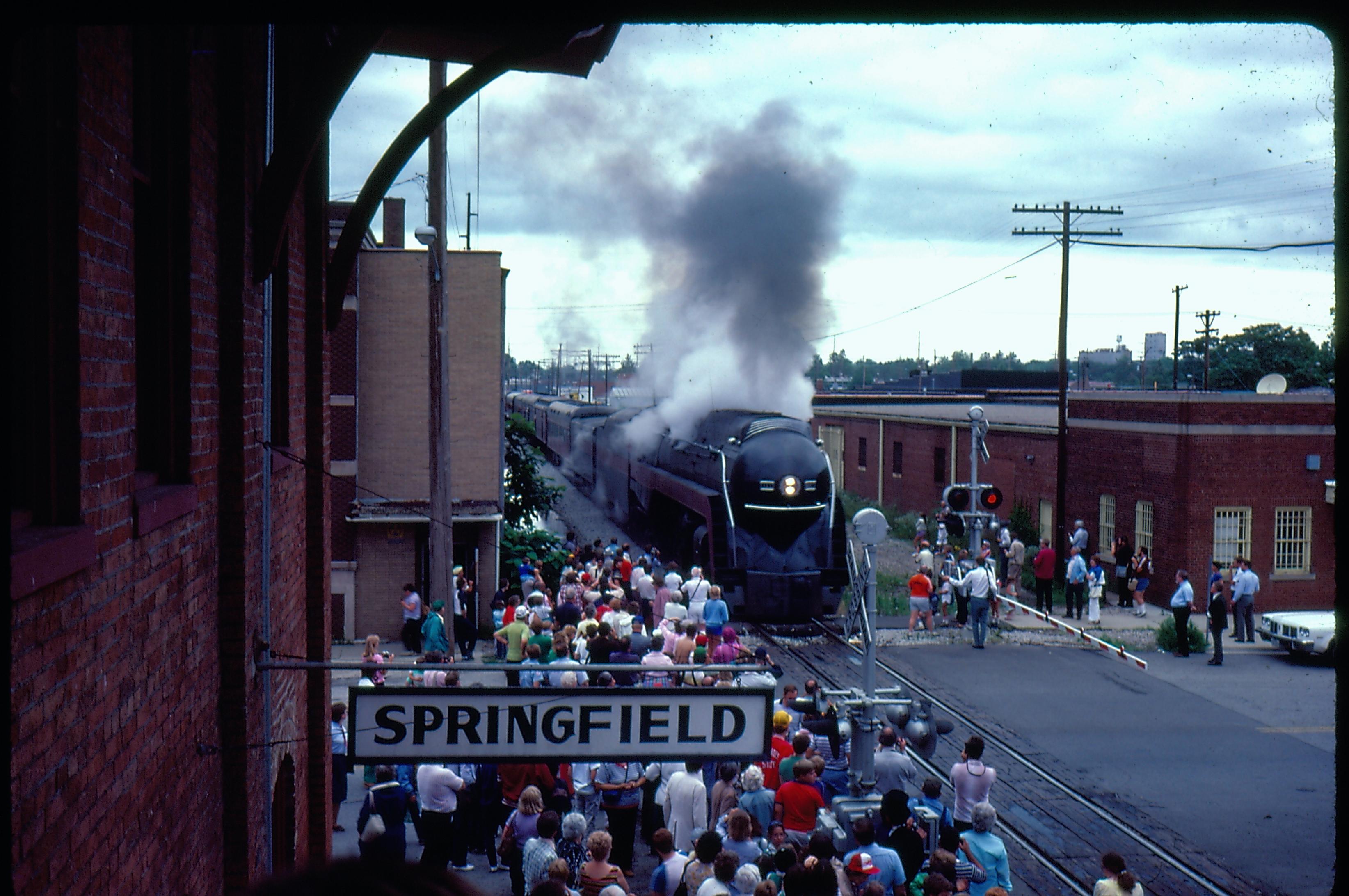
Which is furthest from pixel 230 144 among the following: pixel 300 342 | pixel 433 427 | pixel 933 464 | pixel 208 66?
pixel 933 464

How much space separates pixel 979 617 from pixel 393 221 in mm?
15659

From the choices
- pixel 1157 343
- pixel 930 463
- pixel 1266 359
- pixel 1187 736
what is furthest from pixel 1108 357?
pixel 1187 736

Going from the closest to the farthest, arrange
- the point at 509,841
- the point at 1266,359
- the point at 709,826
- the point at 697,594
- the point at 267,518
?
the point at 267,518 < the point at 509,841 < the point at 709,826 < the point at 697,594 < the point at 1266,359

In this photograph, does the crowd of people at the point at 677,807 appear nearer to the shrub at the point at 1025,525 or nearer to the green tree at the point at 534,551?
the green tree at the point at 534,551

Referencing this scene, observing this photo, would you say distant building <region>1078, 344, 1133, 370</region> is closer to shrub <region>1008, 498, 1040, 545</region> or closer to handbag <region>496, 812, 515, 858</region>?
shrub <region>1008, 498, 1040, 545</region>

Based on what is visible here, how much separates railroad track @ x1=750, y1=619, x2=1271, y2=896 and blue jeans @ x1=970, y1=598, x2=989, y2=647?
5.09m

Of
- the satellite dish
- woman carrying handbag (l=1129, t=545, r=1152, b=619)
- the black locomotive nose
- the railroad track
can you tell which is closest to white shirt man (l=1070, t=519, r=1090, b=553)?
woman carrying handbag (l=1129, t=545, r=1152, b=619)

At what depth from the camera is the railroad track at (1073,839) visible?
9.55 metres

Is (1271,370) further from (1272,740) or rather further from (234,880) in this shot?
(234,880)

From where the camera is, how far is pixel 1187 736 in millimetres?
14359

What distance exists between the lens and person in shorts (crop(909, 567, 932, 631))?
19672 mm

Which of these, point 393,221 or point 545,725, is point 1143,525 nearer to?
point 393,221

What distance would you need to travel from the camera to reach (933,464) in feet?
117

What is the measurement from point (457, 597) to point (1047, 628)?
1106cm
